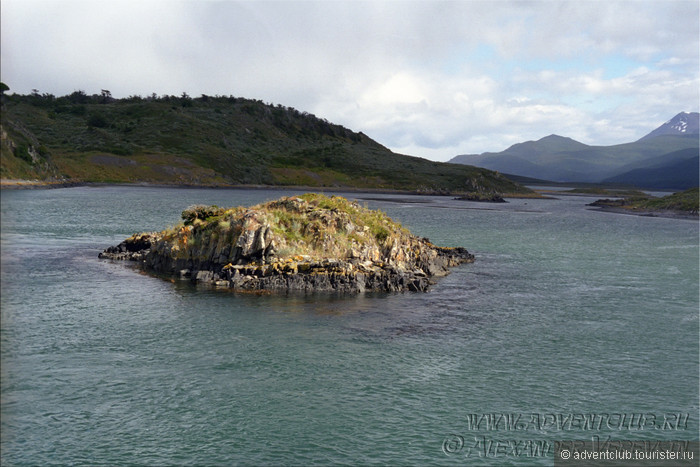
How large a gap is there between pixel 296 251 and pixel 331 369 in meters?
21.7

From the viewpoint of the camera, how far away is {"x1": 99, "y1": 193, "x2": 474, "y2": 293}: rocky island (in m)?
46.8

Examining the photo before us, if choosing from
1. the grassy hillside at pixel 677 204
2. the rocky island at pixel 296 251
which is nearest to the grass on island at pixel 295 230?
the rocky island at pixel 296 251

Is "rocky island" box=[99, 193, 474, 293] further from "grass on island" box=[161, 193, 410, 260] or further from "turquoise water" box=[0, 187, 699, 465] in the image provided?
"turquoise water" box=[0, 187, 699, 465]

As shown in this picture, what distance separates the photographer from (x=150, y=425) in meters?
22.0

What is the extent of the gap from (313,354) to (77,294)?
72.5ft

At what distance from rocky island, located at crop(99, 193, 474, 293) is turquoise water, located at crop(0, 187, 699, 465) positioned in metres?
2.70

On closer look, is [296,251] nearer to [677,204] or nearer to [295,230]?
[295,230]

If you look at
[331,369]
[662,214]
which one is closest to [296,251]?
[331,369]

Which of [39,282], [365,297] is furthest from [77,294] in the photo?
[365,297]

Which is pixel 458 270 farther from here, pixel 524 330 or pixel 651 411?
pixel 651 411

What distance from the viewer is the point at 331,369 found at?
28.8m

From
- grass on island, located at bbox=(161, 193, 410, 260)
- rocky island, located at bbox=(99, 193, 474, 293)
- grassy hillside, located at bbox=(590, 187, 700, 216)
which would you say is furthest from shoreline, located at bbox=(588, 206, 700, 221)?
grass on island, located at bbox=(161, 193, 410, 260)

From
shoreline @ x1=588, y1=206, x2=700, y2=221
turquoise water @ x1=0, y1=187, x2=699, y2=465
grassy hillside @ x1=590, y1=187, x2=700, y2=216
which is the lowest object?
turquoise water @ x1=0, y1=187, x2=699, y2=465

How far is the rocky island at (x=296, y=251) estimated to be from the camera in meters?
46.8
